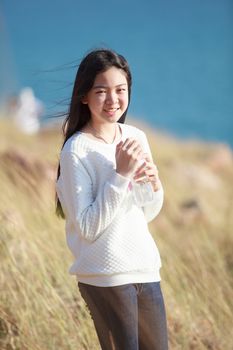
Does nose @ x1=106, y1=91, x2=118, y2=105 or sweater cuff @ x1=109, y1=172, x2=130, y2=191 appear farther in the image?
nose @ x1=106, y1=91, x2=118, y2=105

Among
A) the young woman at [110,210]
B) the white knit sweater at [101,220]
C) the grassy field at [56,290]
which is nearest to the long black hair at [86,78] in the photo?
the young woman at [110,210]

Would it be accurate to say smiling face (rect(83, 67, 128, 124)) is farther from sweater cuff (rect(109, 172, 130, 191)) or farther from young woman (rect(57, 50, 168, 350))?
sweater cuff (rect(109, 172, 130, 191))

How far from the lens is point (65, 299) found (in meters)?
2.88

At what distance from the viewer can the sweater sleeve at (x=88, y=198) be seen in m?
1.92

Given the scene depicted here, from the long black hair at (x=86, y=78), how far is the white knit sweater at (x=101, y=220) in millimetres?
106

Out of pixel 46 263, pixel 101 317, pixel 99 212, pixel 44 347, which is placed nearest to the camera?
pixel 99 212

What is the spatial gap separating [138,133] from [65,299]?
A: 0.96 m

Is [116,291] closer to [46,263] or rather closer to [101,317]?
[101,317]

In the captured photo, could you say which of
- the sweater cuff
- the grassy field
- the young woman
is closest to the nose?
the young woman

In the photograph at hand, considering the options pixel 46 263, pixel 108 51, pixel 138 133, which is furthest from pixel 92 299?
pixel 46 263

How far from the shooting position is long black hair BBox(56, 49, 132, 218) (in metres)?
2.07

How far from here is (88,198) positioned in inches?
77.5

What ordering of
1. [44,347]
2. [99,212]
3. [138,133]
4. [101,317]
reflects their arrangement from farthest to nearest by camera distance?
1. [44,347]
2. [138,133]
3. [101,317]
4. [99,212]

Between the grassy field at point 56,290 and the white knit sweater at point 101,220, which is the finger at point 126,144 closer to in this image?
the white knit sweater at point 101,220
